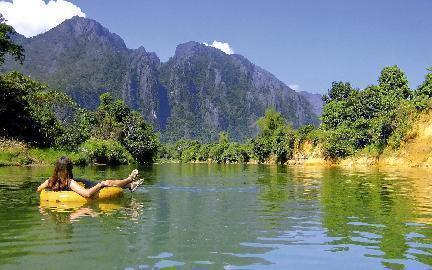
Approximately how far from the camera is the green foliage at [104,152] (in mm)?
61916

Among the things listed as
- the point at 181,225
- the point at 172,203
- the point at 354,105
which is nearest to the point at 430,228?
the point at 181,225

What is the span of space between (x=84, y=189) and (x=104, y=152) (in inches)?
2016

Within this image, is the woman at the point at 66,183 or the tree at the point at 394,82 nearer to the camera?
the woman at the point at 66,183

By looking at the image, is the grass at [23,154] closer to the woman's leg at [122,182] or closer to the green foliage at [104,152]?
the green foliage at [104,152]

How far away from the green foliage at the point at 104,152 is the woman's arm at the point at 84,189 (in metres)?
45.9

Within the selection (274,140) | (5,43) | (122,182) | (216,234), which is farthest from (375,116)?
(216,234)

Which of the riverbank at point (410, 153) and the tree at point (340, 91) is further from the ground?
the tree at point (340, 91)

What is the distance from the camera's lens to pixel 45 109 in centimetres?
6247

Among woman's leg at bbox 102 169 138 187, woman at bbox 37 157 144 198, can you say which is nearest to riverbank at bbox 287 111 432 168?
woman's leg at bbox 102 169 138 187

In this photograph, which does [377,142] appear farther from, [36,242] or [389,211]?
[36,242]

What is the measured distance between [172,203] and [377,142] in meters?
56.0

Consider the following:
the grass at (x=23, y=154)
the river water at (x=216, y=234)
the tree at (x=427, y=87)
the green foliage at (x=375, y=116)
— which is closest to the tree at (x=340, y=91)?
the green foliage at (x=375, y=116)

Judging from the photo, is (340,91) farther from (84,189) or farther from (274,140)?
(84,189)

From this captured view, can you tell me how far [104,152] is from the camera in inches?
2564
